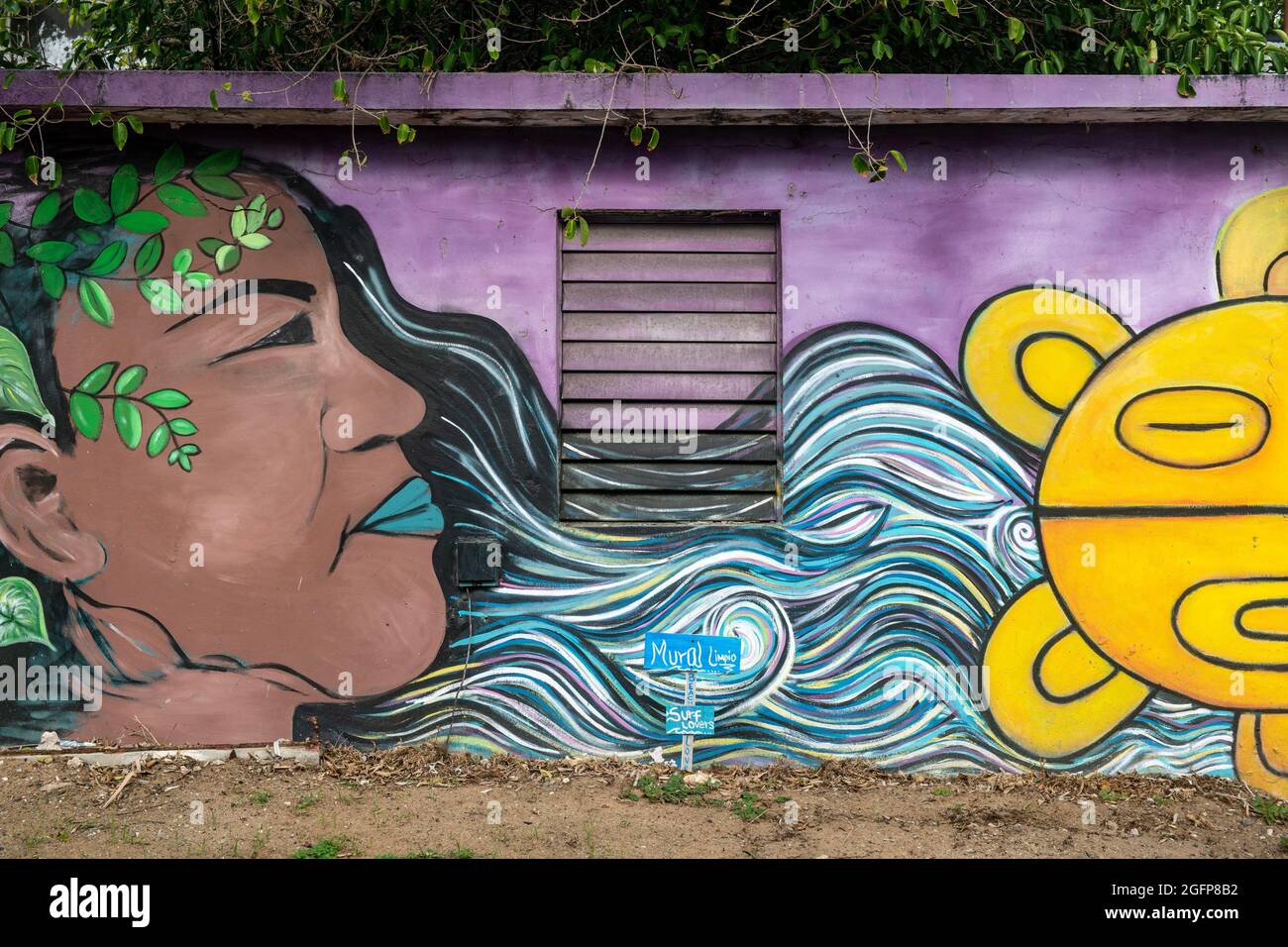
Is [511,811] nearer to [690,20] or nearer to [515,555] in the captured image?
[515,555]

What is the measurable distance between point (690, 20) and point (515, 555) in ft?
11.1

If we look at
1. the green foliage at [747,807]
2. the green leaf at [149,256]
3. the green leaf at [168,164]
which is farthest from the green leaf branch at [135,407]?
the green foliage at [747,807]

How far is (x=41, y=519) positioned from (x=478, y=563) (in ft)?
7.03

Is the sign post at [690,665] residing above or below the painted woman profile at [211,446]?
below

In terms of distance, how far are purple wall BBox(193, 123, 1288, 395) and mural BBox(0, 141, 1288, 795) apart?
0.14 metres

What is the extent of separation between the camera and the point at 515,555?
5082 mm

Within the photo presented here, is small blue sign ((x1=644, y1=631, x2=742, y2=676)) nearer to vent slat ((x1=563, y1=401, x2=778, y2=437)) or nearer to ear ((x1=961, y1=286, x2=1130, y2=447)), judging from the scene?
vent slat ((x1=563, y1=401, x2=778, y2=437))

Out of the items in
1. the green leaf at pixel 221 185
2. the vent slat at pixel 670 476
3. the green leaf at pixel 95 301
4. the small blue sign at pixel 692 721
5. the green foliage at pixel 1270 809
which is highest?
the green leaf at pixel 221 185

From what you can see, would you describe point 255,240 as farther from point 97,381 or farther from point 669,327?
point 669,327

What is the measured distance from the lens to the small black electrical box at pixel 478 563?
5.03 metres

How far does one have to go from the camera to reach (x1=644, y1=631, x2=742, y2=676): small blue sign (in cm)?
500

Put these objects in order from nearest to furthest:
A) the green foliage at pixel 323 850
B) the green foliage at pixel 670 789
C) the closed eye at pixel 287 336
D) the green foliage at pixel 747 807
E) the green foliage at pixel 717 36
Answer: the green foliage at pixel 323 850
the green foliage at pixel 747 807
the green foliage at pixel 670 789
the closed eye at pixel 287 336
the green foliage at pixel 717 36

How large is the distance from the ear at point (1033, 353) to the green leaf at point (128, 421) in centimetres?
405

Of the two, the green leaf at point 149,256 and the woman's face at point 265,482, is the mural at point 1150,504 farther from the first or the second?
the green leaf at point 149,256
